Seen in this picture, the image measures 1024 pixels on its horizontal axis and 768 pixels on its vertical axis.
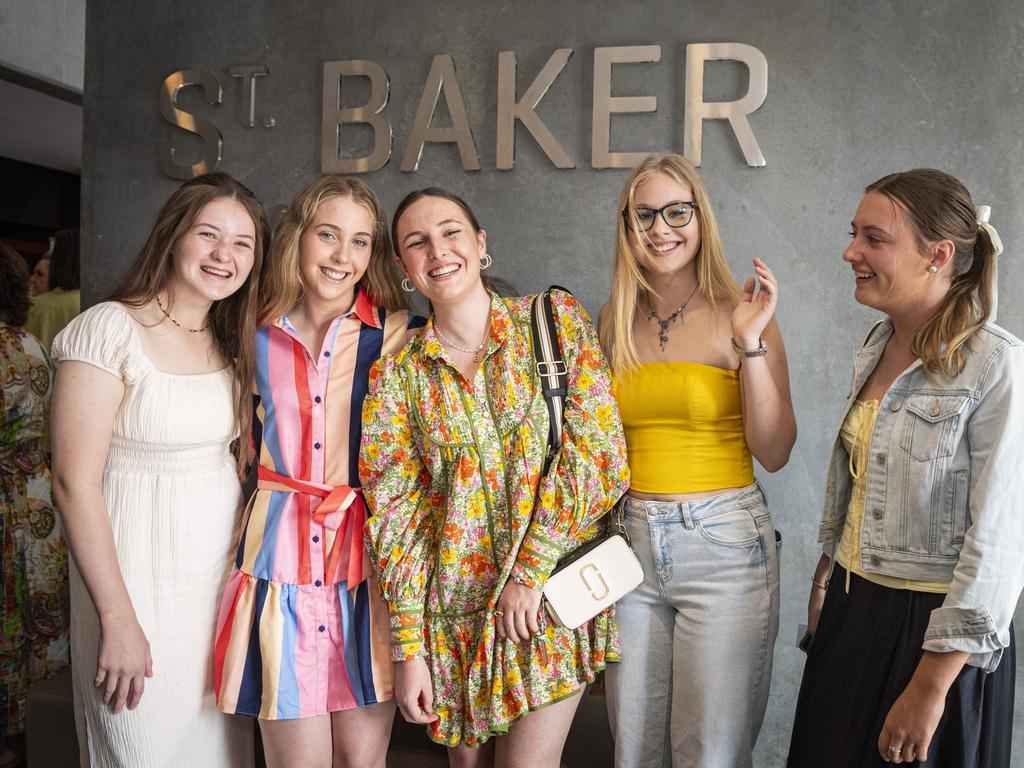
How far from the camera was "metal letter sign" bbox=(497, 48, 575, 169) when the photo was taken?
314 centimetres

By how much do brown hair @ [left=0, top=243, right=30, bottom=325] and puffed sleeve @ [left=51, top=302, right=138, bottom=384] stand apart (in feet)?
7.50

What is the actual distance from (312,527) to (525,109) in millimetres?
1812

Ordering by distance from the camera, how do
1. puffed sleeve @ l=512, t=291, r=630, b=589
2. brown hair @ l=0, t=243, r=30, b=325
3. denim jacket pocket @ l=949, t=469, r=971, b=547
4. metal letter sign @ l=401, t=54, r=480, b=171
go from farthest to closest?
brown hair @ l=0, t=243, r=30, b=325
metal letter sign @ l=401, t=54, r=480, b=171
puffed sleeve @ l=512, t=291, r=630, b=589
denim jacket pocket @ l=949, t=469, r=971, b=547

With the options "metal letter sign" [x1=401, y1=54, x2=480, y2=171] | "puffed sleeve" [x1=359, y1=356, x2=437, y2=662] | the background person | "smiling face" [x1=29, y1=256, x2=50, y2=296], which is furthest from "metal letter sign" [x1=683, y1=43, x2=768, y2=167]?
"smiling face" [x1=29, y1=256, x2=50, y2=296]

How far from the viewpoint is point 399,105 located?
10.9ft

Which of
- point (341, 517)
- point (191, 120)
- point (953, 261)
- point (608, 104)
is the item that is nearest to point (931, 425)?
point (953, 261)

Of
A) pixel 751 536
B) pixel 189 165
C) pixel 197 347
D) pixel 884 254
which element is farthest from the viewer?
pixel 189 165

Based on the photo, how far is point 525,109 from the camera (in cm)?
316

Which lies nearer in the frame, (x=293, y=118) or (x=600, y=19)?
(x=600, y=19)

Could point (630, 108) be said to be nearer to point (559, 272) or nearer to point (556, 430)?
point (559, 272)

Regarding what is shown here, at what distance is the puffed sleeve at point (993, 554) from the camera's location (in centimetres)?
164

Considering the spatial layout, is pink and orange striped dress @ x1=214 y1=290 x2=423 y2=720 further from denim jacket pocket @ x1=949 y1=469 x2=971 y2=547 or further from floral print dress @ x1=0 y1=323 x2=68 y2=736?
floral print dress @ x1=0 y1=323 x2=68 y2=736

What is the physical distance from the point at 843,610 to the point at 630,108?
1.97 meters

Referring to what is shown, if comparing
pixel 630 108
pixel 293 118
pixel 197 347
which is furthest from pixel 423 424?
pixel 293 118
